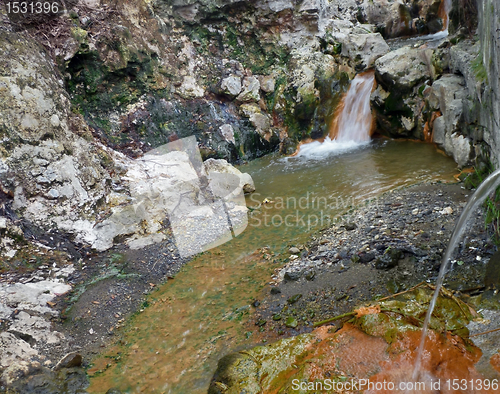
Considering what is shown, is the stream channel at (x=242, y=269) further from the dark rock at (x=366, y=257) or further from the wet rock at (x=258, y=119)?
the wet rock at (x=258, y=119)

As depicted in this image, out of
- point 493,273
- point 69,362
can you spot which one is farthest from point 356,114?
point 69,362

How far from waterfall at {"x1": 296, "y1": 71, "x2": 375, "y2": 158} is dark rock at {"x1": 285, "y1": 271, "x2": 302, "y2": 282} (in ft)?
20.6

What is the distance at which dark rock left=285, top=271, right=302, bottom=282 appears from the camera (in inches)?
205

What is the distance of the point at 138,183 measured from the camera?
26.5 feet

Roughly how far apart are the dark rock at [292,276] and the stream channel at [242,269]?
355 millimetres

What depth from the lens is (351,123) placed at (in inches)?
453

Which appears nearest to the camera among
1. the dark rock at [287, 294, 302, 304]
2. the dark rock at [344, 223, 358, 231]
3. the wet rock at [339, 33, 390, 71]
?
the dark rock at [287, 294, 302, 304]

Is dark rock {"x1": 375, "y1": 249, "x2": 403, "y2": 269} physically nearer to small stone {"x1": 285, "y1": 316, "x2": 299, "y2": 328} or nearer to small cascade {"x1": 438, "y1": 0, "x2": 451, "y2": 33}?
small stone {"x1": 285, "y1": 316, "x2": 299, "y2": 328}

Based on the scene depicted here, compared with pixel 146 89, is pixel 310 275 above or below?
below

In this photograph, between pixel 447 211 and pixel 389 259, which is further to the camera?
pixel 447 211

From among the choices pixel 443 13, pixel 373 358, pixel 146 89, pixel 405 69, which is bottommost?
pixel 373 358

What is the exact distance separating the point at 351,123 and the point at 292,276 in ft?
25.2

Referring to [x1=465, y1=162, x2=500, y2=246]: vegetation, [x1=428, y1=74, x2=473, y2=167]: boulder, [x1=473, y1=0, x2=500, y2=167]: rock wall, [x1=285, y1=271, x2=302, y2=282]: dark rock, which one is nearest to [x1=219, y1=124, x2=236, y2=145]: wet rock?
[x1=428, y1=74, x2=473, y2=167]: boulder

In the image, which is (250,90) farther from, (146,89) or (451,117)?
(451,117)
